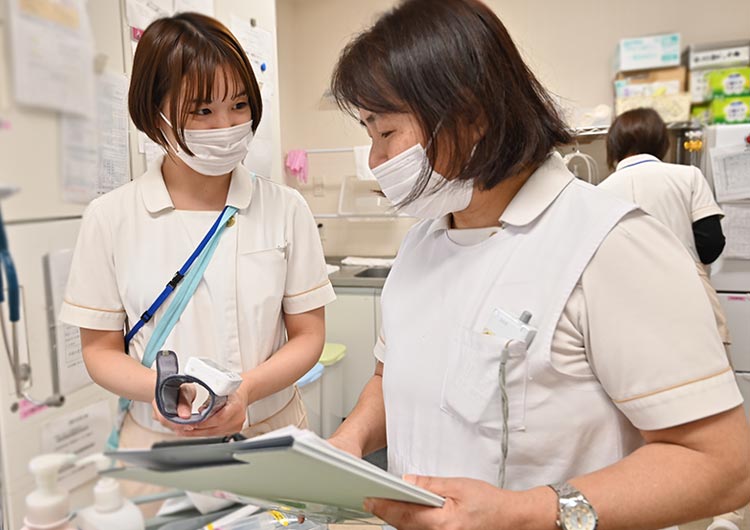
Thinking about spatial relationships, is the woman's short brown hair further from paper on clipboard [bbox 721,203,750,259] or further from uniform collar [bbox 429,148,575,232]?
paper on clipboard [bbox 721,203,750,259]

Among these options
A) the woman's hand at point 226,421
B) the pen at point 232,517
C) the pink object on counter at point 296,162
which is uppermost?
the pink object on counter at point 296,162

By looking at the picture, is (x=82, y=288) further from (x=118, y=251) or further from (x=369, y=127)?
(x=369, y=127)

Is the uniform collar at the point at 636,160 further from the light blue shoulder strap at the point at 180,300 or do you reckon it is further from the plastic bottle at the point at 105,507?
the plastic bottle at the point at 105,507

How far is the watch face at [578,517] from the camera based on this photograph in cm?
60

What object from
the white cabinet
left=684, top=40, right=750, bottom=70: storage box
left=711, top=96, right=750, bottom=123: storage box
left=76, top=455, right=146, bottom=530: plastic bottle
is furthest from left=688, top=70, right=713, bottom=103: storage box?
left=76, top=455, right=146, bottom=530: plastic bottle

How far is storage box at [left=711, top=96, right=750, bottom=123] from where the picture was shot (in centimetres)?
274

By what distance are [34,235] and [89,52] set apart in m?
0.14

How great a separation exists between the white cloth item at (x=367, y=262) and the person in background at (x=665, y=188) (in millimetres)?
1314

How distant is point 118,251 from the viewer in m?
0.75

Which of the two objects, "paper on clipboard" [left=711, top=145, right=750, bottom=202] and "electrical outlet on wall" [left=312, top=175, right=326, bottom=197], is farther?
"electrical outlet on wall" [left=312, top=175, right=326, bottom=197]

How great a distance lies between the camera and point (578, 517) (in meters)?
0.60

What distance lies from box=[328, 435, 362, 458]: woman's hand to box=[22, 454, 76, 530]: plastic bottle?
420 mm

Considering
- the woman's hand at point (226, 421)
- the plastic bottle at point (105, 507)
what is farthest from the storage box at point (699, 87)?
the plastic bottle at point (105, 507)

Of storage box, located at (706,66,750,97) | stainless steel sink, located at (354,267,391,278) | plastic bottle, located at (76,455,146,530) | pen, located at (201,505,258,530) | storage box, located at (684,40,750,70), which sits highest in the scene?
storage box, located at (684,40,750,70)
